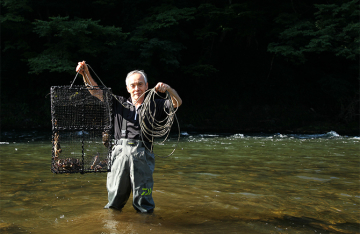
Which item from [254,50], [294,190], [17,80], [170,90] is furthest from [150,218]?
[254,50]

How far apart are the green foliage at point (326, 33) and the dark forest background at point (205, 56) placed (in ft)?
0.22

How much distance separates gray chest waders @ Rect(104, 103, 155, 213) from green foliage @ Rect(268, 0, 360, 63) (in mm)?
19380

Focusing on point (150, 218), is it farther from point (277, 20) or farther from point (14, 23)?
point (277, 20)

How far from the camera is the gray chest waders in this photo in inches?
148

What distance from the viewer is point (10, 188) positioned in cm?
572

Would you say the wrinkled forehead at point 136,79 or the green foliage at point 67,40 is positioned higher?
the green foliage at point 67,40

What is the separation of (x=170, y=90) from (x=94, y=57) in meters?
18.9

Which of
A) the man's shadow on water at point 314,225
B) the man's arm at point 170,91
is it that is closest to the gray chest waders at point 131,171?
the man's arm at point 170,91

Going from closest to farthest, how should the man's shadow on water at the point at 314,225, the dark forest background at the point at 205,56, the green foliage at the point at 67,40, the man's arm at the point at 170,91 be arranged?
the man's arm at the point at 170,91, the man's shadow on water at the point at 314,225, the green foliage at the point at 67,40, the dark forest background at the point at 205,56

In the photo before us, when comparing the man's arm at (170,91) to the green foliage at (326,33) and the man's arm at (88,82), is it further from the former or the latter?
the green foliage at (326,33)

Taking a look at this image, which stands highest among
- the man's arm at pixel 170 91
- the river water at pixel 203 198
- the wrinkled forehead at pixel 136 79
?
the wrinkled forehead at pixel 136 79

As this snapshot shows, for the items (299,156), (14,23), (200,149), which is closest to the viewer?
(299,156)

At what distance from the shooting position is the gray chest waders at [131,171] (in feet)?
12.3

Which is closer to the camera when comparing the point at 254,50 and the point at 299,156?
A: the point at 299,156
